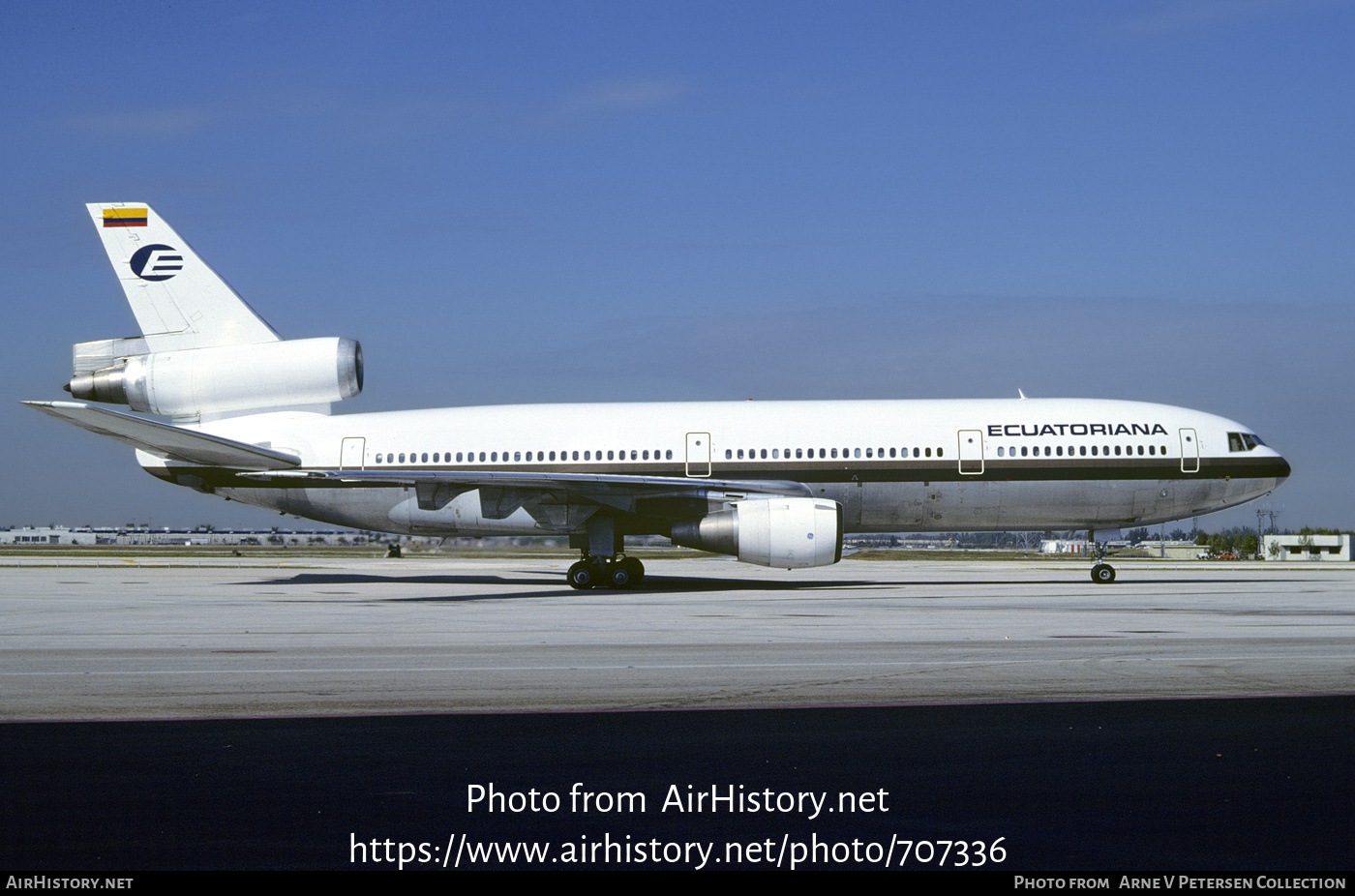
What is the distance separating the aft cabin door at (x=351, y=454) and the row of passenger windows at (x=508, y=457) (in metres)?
0.44

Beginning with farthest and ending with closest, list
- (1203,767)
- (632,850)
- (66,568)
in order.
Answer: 1. (66,568)
2. (1203,767)
3. (632,850)

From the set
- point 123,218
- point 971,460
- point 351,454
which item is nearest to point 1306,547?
point 971,460

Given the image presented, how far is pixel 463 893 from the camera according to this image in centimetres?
442

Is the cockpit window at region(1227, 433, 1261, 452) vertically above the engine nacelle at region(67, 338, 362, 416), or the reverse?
the engine nacelle at region(67, 338, 362, 416)

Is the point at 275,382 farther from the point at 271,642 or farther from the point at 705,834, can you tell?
the point at 705,834

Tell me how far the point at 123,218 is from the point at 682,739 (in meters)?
25.2

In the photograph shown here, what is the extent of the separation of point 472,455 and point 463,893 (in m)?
23.4

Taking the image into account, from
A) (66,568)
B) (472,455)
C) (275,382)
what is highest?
(275,382)

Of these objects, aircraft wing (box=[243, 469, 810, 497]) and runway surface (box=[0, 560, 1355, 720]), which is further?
aircraft wing (box=[243, 469, 810, 497])

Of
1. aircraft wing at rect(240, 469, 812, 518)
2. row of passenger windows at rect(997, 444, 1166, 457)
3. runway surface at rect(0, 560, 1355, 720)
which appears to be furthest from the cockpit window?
aircraft wing at rect(240, 469, 812, 518)

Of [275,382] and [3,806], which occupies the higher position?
[275,382]

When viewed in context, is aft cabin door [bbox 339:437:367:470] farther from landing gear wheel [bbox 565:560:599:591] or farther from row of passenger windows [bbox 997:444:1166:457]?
row of passenger windows [bbox 997:444:1166:457]

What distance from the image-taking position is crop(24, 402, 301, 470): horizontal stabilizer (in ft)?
73.1

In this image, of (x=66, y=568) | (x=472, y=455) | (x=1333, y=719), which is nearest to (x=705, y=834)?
(x=1333, y=719)
